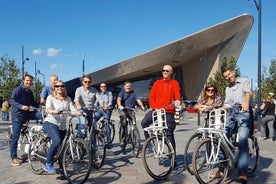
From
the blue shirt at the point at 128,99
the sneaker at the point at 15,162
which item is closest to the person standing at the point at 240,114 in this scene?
the blue shirt at the point at 128,99

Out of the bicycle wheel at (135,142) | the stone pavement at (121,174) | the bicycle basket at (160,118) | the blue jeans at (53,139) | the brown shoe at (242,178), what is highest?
the bicycle basket at (160,118)

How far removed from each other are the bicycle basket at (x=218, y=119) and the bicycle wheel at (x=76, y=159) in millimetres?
1878

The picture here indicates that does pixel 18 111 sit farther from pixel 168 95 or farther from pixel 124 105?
pixel 168 95

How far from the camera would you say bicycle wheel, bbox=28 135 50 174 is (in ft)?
18.3

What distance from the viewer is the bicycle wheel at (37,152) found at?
558cm

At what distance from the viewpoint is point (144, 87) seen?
197 ft

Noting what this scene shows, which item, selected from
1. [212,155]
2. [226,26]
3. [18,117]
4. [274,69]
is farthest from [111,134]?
[226,26]

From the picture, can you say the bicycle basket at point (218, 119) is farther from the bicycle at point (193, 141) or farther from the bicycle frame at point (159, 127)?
the bicycle frame at point (159, 127)

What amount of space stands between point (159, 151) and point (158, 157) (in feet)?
0.33

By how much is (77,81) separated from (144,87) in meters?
12.8

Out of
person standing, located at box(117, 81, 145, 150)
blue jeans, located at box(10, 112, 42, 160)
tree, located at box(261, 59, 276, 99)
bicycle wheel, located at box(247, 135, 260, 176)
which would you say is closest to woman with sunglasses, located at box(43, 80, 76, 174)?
blue jeans, located at box(10, 112, 42, 160)

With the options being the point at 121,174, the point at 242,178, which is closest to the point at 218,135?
the point at 242,178

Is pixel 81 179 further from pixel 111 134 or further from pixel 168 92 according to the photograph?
pixel 111 134

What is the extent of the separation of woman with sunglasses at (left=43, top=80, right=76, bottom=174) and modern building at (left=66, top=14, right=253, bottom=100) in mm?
36086
